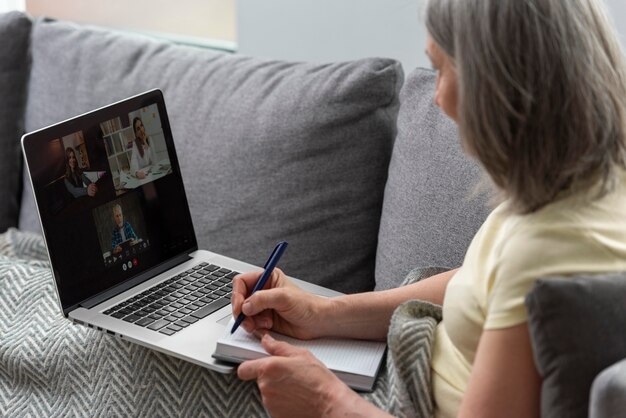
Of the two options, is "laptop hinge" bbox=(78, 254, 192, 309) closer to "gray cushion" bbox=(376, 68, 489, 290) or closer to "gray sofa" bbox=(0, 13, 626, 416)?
"gray sofa" bbox=(0, 13, 626, 416)

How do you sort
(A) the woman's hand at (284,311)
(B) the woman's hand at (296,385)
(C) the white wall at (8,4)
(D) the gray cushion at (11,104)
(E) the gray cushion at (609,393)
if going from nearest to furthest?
(E) the gray cushion at (609,393) < (B) the woman's hand at (296,385) < (A) the woman's hand at (284,311) < (D) the gray cushion at (11,104) < (C) the white wall at (8,4)

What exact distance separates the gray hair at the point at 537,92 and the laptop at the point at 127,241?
50cm

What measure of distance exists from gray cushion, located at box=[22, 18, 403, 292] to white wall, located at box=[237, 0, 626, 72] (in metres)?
0.43

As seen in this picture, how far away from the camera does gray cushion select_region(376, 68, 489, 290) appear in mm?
1506

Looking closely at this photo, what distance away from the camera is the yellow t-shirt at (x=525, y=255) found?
39.4 inches

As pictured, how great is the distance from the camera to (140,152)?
154 centimetres

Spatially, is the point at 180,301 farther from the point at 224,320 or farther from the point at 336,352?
the point at 336,352

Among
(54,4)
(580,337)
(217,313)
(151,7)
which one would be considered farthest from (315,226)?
(54,4)

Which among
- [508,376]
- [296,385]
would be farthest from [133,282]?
[508,376]

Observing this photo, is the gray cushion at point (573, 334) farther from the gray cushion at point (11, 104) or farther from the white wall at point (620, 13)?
the gray cushion at point (11, 104)

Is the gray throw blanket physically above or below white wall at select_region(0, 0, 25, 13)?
below

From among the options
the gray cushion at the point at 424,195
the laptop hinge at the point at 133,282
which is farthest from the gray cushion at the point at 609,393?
the laptop hinge at the point at 133,282

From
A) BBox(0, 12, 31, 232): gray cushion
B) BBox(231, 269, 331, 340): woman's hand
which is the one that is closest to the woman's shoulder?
BBox(231, 269, 331, 340): woman's hand

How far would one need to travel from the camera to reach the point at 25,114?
2.17m
